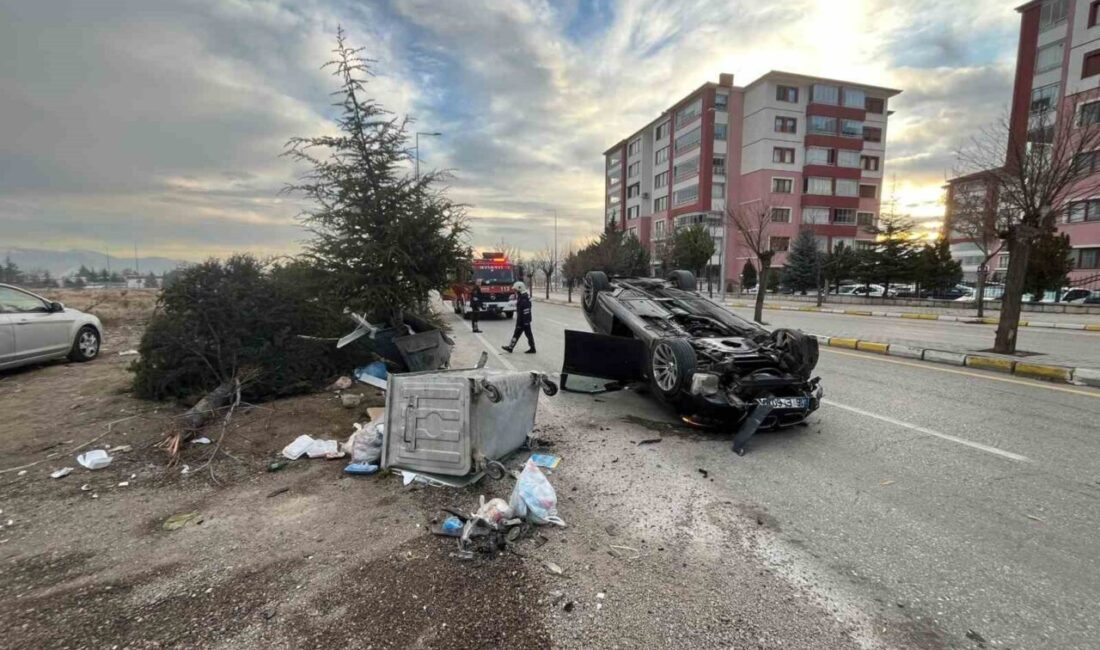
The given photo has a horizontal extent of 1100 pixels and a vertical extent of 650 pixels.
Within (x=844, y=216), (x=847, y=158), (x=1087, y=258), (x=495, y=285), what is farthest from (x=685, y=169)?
(x=495, y=285)

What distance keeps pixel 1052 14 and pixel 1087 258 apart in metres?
17.1

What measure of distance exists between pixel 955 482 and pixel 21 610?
603cm

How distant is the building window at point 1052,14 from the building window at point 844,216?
1952 centimetres

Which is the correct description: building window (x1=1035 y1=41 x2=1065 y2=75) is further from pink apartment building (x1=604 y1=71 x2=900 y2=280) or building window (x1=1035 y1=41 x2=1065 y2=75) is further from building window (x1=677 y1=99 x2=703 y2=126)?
building window (x1=677 y1=99 x2=703 y2=126)

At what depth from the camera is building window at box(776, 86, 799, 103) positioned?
50216 mm

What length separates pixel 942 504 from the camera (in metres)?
3.57

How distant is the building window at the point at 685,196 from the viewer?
5428 centimetres

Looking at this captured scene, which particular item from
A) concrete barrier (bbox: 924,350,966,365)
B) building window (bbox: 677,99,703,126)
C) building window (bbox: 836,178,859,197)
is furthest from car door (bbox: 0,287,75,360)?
building window (bbox: 836,178,859,197)

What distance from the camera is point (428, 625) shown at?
232cm

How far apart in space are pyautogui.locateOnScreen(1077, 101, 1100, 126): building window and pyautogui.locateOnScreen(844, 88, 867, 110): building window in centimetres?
4725

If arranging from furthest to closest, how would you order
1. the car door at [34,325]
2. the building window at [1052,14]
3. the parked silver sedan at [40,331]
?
the building window at [1052,14] < the car door at [34,325] < the parked silver sedan at [40,331]

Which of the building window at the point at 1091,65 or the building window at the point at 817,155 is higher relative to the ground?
the building window at the point at 1091,65

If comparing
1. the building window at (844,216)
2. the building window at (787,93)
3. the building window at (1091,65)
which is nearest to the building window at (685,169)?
the building window at (787,93)

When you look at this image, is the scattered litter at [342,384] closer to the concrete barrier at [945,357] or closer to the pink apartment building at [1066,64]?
the concrete barrier at [945,357]
